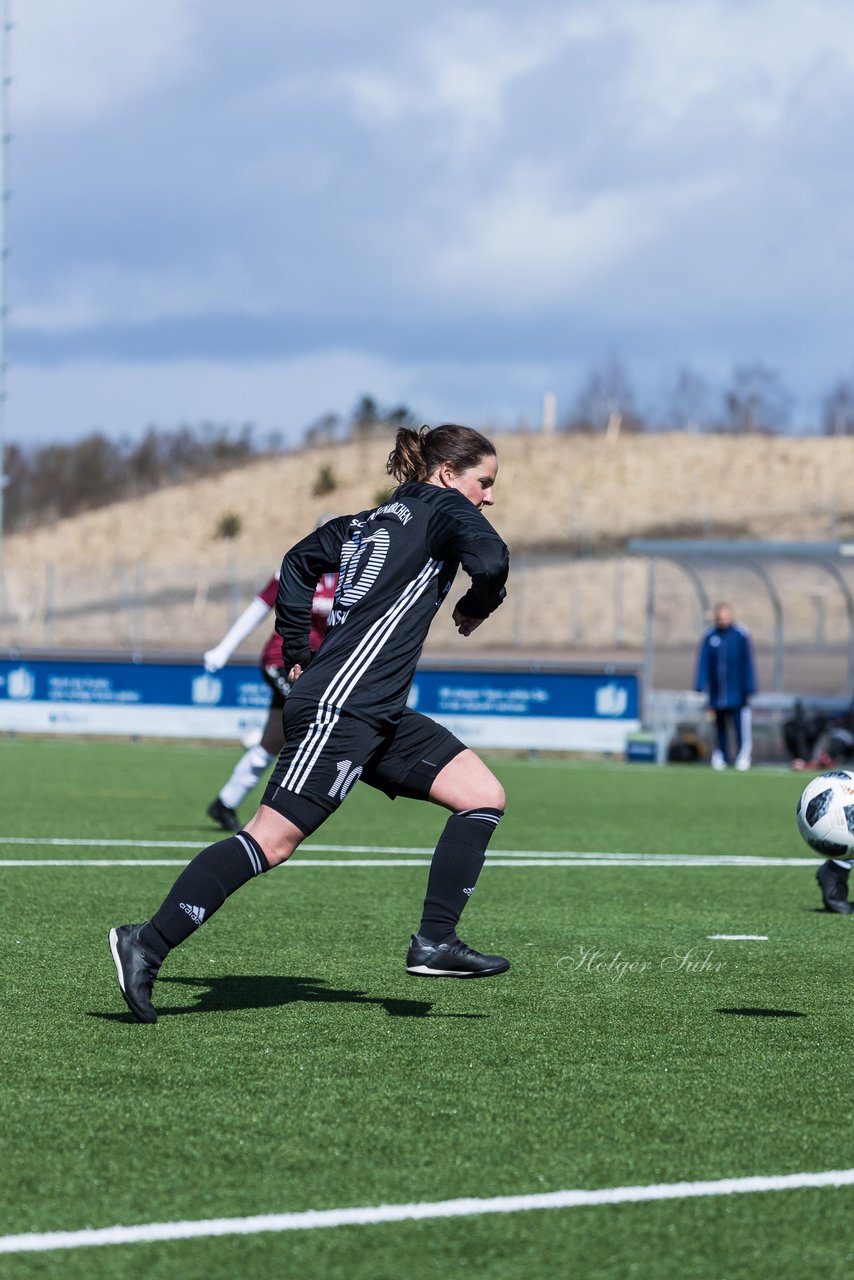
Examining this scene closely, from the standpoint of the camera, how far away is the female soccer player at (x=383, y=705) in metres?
5.30

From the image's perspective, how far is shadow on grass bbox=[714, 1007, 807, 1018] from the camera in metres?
5.64

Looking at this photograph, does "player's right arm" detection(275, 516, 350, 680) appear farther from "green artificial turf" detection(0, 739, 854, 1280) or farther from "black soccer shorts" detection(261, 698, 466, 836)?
"green artificial turf" detection(0, 739, 854, 1280)

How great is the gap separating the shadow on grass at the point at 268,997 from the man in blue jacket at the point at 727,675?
16831 mm

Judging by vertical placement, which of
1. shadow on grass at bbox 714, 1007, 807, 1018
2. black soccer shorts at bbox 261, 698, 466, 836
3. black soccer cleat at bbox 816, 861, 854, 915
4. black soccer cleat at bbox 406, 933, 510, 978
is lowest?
black soccer cleat at bbox 816, 861, 854, 915

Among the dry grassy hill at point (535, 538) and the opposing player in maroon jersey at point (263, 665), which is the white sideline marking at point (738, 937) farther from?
the dry grassy hill at point (535, 538)

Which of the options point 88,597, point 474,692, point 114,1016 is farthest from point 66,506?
point 114,1016

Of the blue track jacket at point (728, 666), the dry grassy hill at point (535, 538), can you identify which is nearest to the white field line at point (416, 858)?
the blue track jacket at point (728, 666)

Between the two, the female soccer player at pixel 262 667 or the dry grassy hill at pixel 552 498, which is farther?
the dry grassy hill at pixel 552 498

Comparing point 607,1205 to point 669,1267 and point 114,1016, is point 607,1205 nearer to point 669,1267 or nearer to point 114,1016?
point 669,1267

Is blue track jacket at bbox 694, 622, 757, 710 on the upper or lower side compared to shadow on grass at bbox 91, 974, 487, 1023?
lower

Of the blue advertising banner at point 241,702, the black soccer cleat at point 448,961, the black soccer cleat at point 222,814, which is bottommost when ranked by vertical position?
the blue advertising banner at point 241,702

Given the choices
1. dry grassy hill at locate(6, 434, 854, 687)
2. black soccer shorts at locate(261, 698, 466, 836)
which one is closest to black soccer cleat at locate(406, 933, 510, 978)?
black soccer shorts at locate(261, 698, 466, 836)

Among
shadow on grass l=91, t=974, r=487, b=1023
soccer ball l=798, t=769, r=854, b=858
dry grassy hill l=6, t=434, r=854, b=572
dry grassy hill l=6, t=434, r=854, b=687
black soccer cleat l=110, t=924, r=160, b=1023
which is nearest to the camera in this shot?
black soccer cleat l=110, t=924, r=160, b=1023

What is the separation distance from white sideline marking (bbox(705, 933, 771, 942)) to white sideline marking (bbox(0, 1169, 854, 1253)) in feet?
12.0
